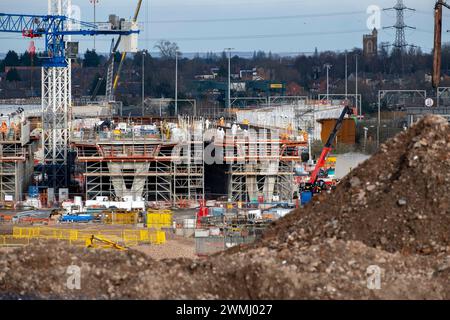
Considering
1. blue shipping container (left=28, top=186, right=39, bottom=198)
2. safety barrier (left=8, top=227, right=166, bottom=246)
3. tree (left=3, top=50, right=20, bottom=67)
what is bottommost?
blue shipping container (left=28, top=186, right=39, bottom=198)

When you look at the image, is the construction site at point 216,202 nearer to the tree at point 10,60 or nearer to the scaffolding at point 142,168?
the scaffolding at point 142,168

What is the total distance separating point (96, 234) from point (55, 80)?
61.0 ft

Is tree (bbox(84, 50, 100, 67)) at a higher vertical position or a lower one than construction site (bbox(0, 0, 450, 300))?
higher

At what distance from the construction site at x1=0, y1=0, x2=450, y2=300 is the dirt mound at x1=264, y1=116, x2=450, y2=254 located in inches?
0.9

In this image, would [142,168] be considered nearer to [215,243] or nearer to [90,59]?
[215,243]

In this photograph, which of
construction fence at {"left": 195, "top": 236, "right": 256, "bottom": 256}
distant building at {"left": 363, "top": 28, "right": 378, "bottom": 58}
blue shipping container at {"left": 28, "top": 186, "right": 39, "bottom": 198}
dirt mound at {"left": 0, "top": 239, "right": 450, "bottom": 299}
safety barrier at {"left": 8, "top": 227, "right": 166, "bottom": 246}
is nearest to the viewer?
dirt mound at {"left": 0, "top": 239, "right": 450, "bottom": 299}

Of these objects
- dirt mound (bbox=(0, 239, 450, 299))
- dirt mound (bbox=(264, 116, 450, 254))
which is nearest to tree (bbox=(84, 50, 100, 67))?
dirt mound (bbox=(264, 116, 450, 254))

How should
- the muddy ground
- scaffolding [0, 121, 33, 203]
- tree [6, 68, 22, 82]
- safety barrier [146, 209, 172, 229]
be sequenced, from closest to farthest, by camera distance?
the muddy ground
safety barrier [146, 209, 172, 229]
scaffolding [0, 121, 33, 203]
tree [6, 68, 22, 82]

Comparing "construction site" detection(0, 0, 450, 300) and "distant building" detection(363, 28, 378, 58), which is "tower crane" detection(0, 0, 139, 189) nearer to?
"construction site" detection(0, 0, 450, 300)

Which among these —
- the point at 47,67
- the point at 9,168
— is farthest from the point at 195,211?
the point at 47,67

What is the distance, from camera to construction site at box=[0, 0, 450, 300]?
61.0ft

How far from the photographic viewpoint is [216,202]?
141ft

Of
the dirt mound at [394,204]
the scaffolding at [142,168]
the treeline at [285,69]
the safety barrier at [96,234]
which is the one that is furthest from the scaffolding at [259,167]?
the treeline at [285,69]
